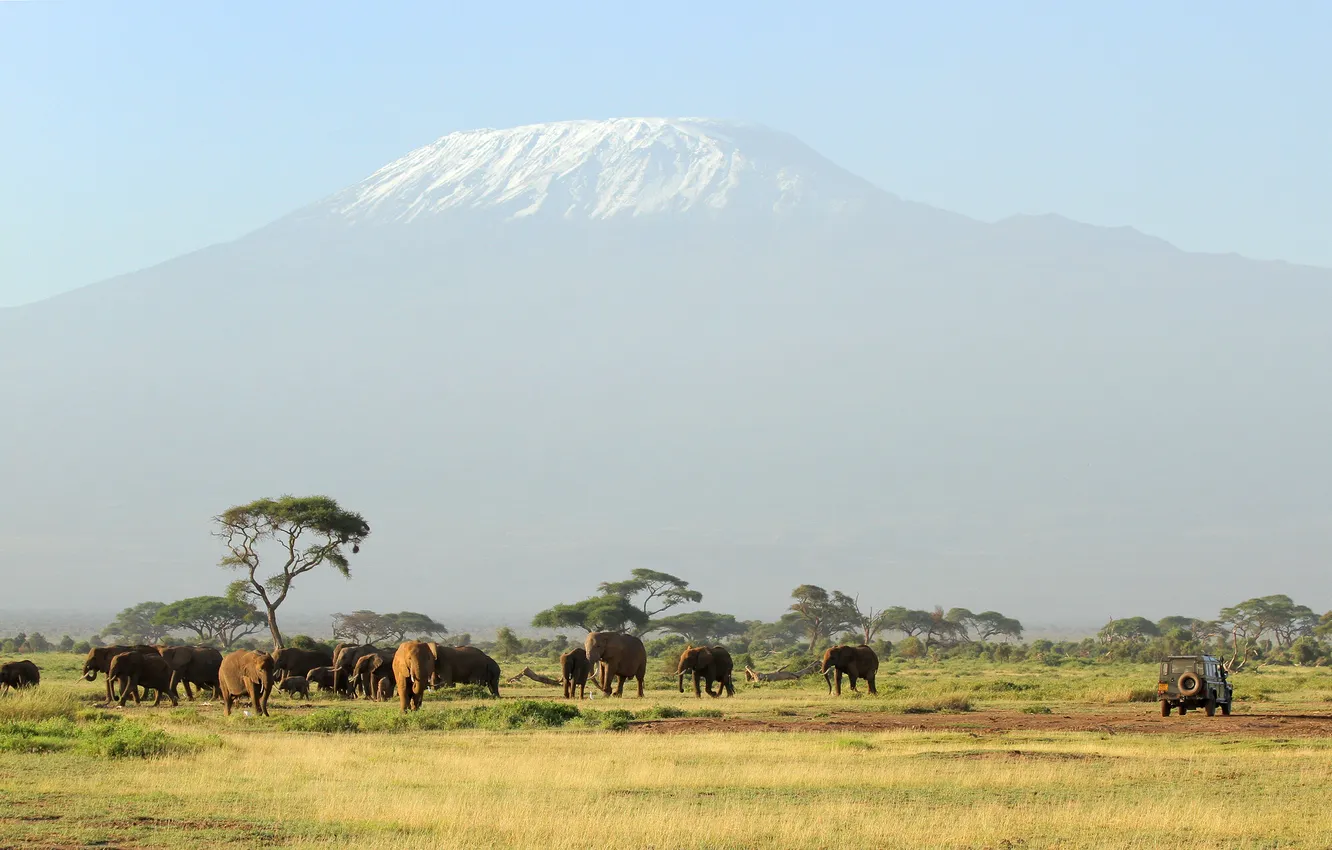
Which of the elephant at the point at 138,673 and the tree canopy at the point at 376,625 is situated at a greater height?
the tree canopy at the point at 376,625

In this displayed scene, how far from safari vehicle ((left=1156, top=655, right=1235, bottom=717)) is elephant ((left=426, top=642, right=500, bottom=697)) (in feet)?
58.8

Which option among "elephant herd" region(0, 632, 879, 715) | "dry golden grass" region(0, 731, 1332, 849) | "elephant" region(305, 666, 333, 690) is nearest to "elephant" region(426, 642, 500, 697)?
"elephant herd" region(0, 632, 879, 715)

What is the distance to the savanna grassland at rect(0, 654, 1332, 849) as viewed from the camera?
1572cm

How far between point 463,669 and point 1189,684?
19795mm

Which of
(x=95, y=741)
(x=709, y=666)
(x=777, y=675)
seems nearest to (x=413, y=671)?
(x=95, y=741)

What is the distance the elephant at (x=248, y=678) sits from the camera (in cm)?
3275

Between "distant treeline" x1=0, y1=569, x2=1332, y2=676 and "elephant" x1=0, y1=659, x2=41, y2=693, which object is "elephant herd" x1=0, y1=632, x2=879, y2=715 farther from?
"distant treeline" x1=0, y1=569, x2=1332, y2=676

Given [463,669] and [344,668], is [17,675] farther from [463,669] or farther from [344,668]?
[463,669]

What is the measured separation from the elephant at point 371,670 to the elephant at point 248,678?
7.26 metres

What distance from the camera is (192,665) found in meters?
39.3

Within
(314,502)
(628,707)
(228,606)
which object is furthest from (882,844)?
(228,606)

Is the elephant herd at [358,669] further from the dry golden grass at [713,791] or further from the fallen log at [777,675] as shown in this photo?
the fallen log at [777,675]

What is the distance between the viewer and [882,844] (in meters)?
15.1

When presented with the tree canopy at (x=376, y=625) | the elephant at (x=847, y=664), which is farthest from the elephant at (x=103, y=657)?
the tree canopy at (x=376, y=625)
